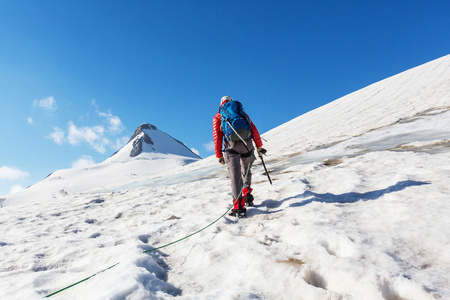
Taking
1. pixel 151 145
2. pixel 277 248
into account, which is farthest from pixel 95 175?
pixel 151 145

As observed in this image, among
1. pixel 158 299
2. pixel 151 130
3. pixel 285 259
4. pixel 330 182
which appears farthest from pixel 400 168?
pixel 151 130

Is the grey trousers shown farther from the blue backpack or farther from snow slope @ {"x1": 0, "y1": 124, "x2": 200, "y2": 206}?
snow slope @ {"x1": 0, "y1": 124, "x2": 200, "y2": 206}

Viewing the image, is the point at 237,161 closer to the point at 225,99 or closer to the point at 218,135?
the point at 218,135

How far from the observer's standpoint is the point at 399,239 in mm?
2779

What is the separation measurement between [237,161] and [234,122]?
823 millimetres

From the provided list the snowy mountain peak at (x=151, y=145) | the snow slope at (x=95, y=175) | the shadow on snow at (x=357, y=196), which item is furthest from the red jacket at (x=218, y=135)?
the snowy mountain peak at (x=151, y=145)

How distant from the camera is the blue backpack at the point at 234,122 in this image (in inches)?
201

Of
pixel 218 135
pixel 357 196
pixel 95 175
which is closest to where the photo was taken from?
pixel 357 196

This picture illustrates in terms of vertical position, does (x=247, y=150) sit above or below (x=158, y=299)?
above

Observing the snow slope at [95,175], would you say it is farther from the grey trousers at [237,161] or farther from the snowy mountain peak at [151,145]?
the grey trousers at [237,161]

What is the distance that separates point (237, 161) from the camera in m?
5.17

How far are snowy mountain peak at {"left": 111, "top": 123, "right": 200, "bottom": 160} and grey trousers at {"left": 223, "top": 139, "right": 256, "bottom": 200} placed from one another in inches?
5601

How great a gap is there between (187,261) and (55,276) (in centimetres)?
161

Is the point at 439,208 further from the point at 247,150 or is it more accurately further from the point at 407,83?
the point at 407,83
